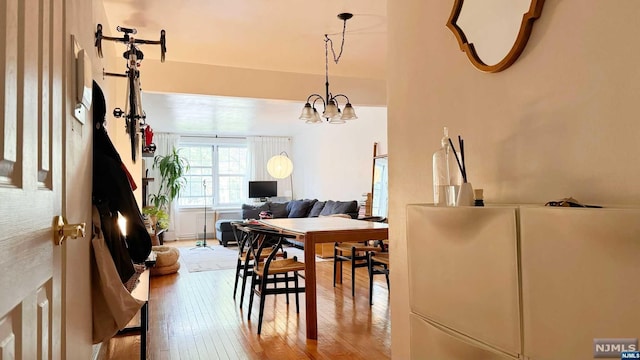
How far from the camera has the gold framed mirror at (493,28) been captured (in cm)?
122

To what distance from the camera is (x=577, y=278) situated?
0.83 metres

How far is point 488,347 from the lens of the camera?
1.05 m

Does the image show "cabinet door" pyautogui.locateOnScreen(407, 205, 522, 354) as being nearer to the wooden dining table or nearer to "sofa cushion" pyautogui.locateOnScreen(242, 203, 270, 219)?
the wooden dining table

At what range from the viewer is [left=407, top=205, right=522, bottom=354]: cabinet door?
986mm

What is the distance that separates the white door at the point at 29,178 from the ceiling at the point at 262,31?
2188mm

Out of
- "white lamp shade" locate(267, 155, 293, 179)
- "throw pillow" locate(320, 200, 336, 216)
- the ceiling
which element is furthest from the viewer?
"white lamp shade" locate(267, 155, 293, 179)

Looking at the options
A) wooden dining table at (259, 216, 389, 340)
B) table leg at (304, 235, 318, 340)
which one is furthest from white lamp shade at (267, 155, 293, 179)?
table leg at (304, 235, 318, 340)

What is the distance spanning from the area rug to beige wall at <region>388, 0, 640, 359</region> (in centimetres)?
447

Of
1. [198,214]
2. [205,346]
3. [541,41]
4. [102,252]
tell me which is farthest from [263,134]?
[541,41]

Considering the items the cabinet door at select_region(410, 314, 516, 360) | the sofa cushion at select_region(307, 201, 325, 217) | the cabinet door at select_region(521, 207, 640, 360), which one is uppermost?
the cabinet door at select_region(521, 207, 640, 360)

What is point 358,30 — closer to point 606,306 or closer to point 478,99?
point 478,99

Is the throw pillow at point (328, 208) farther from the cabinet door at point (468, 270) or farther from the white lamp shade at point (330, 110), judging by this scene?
the cabinet door at point (468, 270)

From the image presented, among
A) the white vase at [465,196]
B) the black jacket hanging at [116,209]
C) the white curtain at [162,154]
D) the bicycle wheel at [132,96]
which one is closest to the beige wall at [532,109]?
the white vase at [465,196]

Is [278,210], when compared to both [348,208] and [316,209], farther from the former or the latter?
[348,208]
